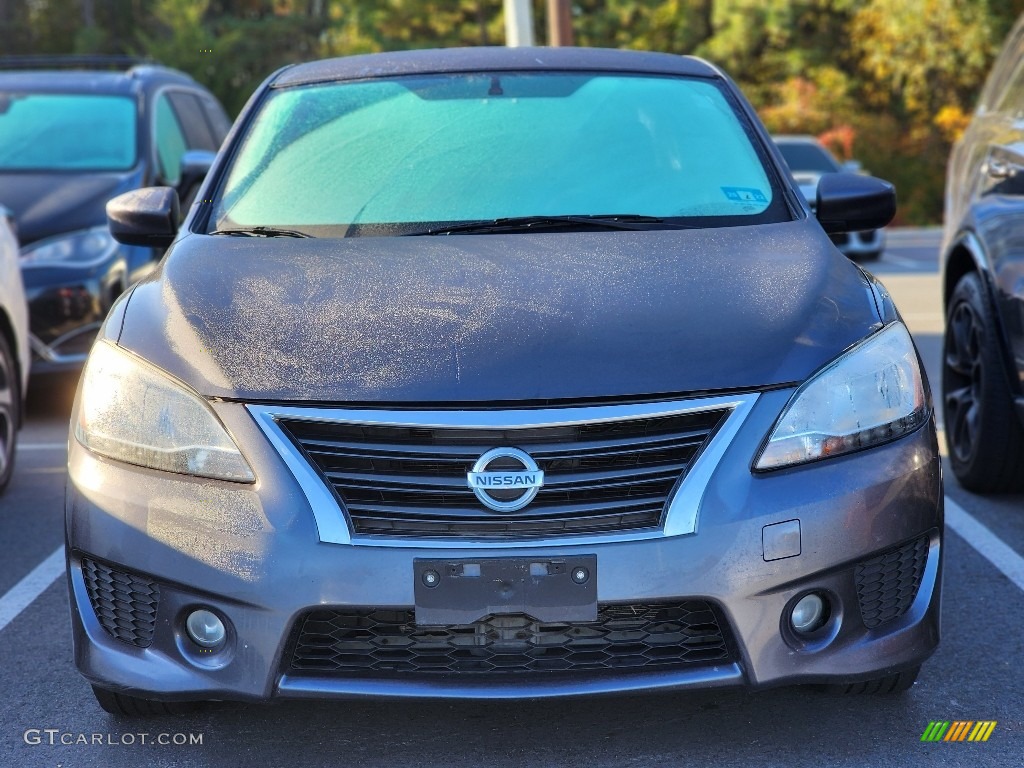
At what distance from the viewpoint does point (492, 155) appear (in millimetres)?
3990

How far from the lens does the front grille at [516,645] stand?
9.26 feet

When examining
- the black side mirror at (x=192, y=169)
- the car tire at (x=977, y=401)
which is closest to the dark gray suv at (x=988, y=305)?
the car tire at (x=977, y=401)

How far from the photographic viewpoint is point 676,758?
3035 mm

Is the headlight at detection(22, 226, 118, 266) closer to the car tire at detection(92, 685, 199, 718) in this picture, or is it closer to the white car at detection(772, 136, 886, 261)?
the car tire at detection(92, 685, 199, 718)

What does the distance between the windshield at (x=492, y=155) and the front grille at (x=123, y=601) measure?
1.14 m

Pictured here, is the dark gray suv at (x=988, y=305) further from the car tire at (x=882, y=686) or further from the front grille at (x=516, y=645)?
the front grille at (x=516, y=645)

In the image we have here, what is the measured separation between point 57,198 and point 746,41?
27590mm

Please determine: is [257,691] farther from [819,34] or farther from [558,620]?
[819,34]

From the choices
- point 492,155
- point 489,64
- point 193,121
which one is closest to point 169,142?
point 193,121

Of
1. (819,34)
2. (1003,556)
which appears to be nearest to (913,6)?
Answer: (819,34)

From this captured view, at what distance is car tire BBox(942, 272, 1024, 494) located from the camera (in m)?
4.90

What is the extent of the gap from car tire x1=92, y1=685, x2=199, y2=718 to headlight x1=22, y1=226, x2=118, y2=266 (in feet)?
14.0

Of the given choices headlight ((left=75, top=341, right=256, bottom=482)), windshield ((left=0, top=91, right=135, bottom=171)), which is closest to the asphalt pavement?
headlight ((left=75, top=341, right=256, bottom=482))

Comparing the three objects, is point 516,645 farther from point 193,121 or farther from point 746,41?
point 746,41
